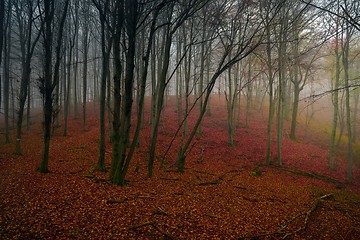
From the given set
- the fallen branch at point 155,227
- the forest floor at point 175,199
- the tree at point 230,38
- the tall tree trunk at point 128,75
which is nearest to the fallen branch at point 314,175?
the forest floor at point 175,199

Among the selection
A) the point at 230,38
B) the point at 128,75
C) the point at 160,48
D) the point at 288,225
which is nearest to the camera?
the point at 288,225

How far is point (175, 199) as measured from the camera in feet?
20.8

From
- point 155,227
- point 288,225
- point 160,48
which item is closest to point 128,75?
point 155,227

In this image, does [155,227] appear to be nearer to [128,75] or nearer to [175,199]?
[175,199]

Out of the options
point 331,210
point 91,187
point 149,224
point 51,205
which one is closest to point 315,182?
point 331,210

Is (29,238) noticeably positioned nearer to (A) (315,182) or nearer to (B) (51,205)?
(B) (51,205)

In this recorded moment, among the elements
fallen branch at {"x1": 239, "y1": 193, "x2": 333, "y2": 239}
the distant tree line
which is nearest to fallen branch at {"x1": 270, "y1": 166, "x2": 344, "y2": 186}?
the distant tree line

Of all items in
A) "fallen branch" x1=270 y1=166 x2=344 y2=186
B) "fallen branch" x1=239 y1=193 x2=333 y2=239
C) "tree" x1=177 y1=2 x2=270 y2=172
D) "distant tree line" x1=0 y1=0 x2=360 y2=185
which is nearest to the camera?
"fallen branch" x1=239 y1=193 x2=333 y2=239

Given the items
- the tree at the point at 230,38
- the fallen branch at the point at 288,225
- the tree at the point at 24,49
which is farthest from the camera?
the tree at the point at 24,49

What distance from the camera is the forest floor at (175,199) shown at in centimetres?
439

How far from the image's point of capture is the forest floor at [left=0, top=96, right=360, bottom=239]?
4387mm

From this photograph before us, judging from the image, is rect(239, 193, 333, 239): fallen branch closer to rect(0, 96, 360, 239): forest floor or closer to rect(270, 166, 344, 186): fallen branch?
rect(0, 96, 360, 239): forest floor

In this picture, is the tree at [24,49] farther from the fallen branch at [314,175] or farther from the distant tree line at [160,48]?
the fallen branch at [314,175]

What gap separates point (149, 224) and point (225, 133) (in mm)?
13613
